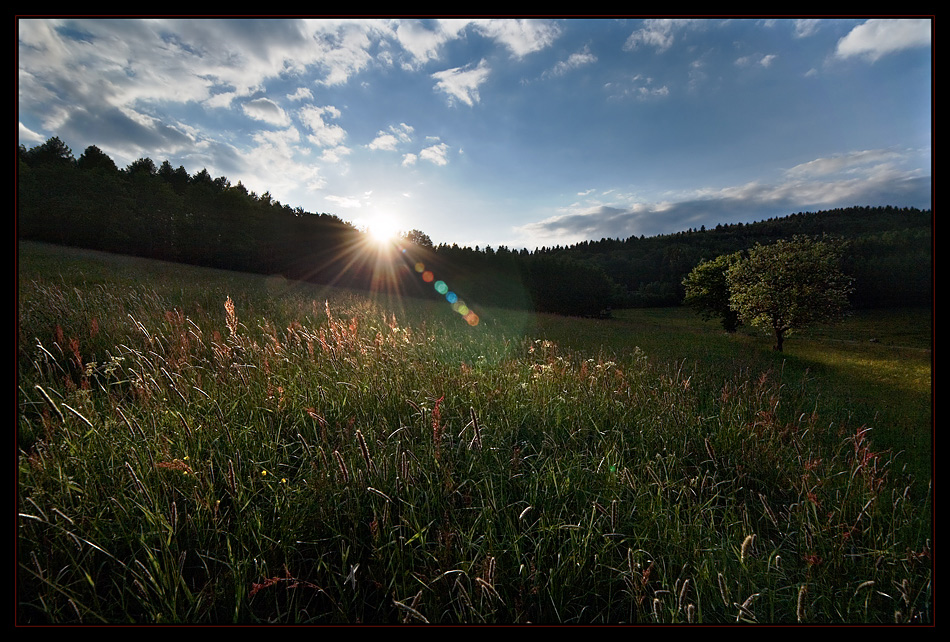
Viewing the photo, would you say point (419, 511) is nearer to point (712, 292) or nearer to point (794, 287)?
point (794, 287)

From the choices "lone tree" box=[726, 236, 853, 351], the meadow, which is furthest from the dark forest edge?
the meadow

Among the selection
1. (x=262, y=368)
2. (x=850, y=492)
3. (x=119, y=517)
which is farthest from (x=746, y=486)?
(x=262, y=368)

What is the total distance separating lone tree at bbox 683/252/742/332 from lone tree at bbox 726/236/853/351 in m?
6.83

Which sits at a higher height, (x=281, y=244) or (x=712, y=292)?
(x=281, y=244)

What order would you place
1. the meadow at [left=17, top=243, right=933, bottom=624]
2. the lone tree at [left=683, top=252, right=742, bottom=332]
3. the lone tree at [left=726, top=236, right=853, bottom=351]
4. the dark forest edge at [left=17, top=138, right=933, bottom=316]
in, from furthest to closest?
1. the dark forest edge at [left=17, top=138, right=933, bottom=316]
2. the lone tree at [left=683, top=252, right=742, bottom=332]
3. the lone tree at [left=726, top=236, right=853, bottom=351]
4. the meadow at [left=17, top=243, right=933, bottom=624]

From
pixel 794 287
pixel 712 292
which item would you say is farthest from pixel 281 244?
pixel 794 287

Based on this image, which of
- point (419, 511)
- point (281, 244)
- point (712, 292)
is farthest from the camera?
point (281, 244)

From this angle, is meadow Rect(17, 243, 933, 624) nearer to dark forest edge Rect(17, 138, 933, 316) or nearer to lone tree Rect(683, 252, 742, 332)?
lone tree Rect(683, 252, 742, 332)

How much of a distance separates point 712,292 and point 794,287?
8972mm

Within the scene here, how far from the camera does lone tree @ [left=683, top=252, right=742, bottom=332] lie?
85.5 ft

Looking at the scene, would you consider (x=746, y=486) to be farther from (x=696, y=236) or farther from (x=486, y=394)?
(x=696, y=236)

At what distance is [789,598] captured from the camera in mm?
1950

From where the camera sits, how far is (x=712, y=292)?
85.8 ft
